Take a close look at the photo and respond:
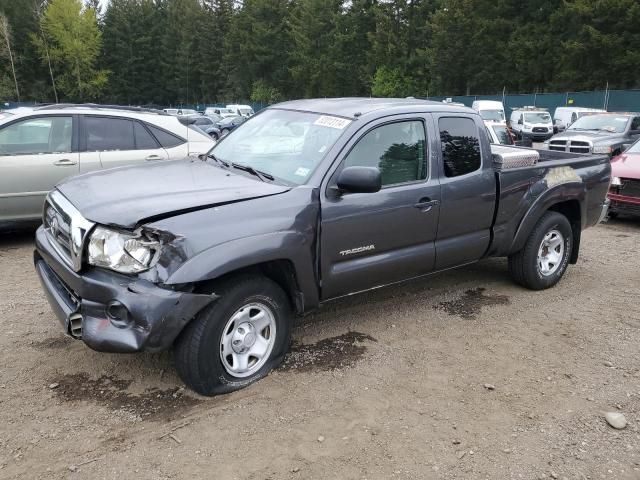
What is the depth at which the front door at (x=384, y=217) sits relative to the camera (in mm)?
3744

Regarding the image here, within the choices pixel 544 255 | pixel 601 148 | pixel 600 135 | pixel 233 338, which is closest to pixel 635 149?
pixel 601 148

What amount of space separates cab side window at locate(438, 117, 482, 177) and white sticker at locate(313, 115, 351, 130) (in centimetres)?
94

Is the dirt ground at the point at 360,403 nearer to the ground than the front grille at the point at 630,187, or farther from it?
nearer to the ground

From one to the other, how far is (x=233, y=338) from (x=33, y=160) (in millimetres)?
4419

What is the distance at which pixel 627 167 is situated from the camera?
340 inches

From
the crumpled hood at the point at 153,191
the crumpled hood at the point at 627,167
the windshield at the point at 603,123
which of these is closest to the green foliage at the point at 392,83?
the windshield at the point at 603,123

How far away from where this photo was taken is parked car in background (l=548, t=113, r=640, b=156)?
13211 millimetres

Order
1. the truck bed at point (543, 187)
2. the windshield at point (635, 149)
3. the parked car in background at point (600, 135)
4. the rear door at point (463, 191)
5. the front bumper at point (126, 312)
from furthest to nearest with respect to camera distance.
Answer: the parked car in background at point (600, 135)
the windshield at point (635, 149)
the truck bed at point (543, 187)
the rear door at point (463, 191)
the front bumper at point (126, 312)

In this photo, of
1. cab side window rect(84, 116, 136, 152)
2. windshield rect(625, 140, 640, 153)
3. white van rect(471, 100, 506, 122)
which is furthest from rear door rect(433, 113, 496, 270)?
white van rect(471, 100, 506, 122)

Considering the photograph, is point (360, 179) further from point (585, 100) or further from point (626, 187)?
point (585, 100)

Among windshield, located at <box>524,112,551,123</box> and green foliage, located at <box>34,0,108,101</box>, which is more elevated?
green foliage, located at <box>34,0,108,101</box>

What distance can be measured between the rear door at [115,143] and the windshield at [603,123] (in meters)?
12.2

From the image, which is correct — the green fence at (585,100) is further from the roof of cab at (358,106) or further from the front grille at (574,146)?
the roof of cab at (358,106)

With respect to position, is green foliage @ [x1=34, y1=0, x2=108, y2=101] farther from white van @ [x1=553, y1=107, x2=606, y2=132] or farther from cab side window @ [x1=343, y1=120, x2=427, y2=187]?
cab side window @ [x1=343, y1=120, x2=427, y2=187]
